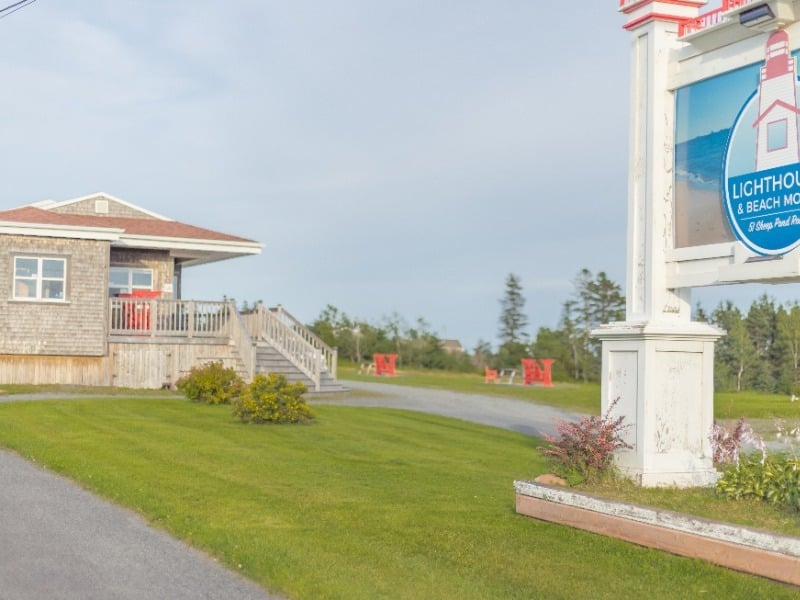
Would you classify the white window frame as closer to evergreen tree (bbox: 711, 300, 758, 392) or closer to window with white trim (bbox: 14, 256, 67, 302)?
window with white trim (bbox: 14, 256, 67, 302)

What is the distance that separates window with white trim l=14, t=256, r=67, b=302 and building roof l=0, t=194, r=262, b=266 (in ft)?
2.38

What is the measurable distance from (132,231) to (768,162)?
75.0ft

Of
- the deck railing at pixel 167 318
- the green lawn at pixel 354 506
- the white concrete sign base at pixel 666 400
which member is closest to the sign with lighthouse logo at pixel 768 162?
the white concrete sign base at pixel 666 400

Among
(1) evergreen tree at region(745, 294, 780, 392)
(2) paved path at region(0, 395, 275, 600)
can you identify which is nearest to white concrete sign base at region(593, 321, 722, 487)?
(2) paved path at region(0, 395, 275, 600)

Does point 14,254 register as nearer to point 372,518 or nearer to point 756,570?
point 372,518

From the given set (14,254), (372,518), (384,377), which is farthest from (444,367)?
(372,518)

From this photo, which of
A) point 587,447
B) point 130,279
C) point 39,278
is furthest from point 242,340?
point 587,447

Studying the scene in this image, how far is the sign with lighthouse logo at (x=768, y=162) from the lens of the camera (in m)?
8.47

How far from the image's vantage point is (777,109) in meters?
8.62

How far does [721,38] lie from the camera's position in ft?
30.8

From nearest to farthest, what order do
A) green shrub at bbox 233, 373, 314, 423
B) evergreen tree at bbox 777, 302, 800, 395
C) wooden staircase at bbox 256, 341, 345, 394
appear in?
green shrub at bbox 233, 373, 314, 423 → wooden staircase at bbox 256, 341, 345, 394 → evergreen tree at bbox 777, 302, 800, 395

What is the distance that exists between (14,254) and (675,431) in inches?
827

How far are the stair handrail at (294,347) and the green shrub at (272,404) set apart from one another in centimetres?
743

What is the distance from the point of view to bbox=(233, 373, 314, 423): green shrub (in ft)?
61.7
